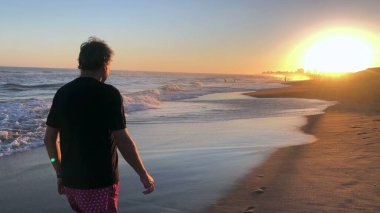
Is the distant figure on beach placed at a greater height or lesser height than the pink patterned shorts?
greater

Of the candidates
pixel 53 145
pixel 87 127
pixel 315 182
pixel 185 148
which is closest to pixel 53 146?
pixel 53 145

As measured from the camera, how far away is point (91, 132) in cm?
267

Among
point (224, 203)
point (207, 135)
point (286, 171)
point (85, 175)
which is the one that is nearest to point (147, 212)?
point (224, 203)

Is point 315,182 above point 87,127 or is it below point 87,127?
below

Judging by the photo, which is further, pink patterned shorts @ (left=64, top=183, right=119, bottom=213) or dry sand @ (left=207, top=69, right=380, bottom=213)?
dry sand @ (left=207, top=69, right=380, bottom=213)

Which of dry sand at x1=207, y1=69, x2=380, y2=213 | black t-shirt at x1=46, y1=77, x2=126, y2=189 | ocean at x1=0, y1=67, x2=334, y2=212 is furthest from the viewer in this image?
ocean at x1=0, y1=67, x2=334, y2=212

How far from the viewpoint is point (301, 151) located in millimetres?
8070

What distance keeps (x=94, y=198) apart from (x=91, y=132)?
456 mm

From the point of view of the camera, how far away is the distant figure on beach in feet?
8.60

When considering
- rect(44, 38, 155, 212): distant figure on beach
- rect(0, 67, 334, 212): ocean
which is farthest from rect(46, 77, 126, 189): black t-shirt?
rect(0, 67, 334, 212): ocean

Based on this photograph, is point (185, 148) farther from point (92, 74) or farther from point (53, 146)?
point (92, 74)

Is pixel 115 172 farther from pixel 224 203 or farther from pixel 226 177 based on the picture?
pixel 226 177

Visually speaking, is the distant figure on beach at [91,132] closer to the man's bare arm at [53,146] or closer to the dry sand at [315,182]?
the man's bare arm at [53,146]

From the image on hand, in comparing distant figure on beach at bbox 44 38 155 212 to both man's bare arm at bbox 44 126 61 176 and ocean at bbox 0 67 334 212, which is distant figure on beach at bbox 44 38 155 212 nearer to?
man's bare arm at bbox 44 126 61 176
